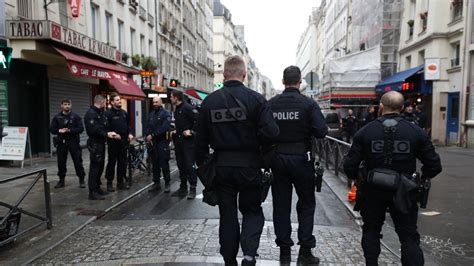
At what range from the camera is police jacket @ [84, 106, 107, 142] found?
6.95 meters

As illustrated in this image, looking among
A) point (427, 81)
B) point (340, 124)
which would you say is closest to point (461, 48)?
point (427, 81)

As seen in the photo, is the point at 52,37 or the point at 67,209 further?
the point at 52,37

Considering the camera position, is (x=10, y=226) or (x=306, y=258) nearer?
(x=306, y=258)

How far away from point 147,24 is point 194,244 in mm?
23385

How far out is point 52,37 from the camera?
11.1 meters

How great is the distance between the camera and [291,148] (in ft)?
13.3

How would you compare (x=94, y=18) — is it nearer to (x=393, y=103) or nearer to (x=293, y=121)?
(x=293, y=121)

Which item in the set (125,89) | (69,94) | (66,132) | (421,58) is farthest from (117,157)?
(421,58)

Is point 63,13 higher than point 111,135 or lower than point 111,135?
higher

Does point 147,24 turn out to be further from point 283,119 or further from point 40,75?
point 283,119

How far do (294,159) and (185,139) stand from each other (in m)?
3.58

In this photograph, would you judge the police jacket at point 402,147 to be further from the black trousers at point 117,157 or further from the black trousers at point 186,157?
the black trousers at point 117,157

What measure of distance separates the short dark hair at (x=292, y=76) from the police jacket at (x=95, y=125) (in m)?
4.05

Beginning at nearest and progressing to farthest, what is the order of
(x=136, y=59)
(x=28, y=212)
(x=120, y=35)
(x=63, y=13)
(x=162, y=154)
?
1. (x=28, y=212)
2. (x=162, y=154)
3. (x=63, y=13)
4. (x=120, y=35)
5. (x=136, y=59)
